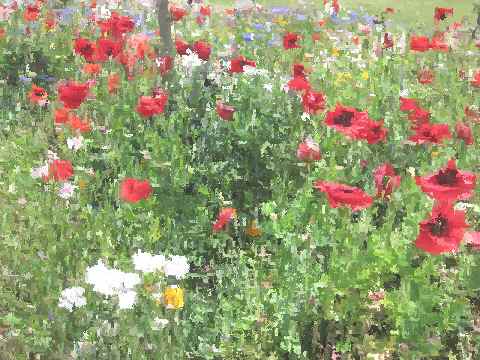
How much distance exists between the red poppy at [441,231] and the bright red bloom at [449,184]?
0.07 meters

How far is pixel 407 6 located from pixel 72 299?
488 inches

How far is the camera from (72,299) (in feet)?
8.72

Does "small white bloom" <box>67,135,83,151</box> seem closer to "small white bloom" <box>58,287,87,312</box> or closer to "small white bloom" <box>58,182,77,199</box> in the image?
"small white bloom" <box>58,182,77,199</box>

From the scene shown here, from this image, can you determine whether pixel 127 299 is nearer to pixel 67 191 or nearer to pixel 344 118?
pixel 67 191

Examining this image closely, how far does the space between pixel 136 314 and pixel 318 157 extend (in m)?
1.47

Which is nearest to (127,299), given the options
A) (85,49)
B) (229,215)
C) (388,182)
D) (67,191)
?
(229,215)

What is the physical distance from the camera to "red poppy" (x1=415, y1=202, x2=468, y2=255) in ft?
7.95

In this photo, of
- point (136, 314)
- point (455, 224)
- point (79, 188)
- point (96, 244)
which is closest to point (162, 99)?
point (79, 188)

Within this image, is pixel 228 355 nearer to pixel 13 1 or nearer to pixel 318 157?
pixel 318 157

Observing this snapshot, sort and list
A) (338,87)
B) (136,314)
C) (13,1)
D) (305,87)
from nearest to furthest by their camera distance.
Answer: (136,314) < (305,87) < (338,87) < (13,1)

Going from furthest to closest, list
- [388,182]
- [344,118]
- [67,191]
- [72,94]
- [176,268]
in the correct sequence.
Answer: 1. [72,94]
2. [67,191]
3. [344,118]
4. [388,182]
5. [176,268]

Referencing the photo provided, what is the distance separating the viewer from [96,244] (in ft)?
11.0

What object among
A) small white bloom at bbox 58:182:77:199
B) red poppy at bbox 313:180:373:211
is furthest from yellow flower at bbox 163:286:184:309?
small white bloom at bbox 58:182:77:199

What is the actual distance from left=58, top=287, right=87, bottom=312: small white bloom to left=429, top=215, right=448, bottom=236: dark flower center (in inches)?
58.3
